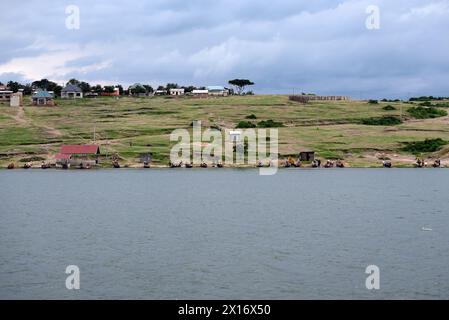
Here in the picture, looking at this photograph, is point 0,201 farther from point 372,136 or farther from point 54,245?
point 372,136

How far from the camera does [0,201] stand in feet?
301

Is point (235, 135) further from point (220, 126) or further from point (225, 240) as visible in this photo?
point (225, 240)

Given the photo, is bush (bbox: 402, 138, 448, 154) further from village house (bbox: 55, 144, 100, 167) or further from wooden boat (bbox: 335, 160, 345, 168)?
village house (bbox: 55, 144, 100, 167)

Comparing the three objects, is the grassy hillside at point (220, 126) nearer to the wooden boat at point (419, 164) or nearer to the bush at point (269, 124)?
the wooden boat at point (419, 164)

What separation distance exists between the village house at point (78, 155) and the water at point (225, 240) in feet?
123

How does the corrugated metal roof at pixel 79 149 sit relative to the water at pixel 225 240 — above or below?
above

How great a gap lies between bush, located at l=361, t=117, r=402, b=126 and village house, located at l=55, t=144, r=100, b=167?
77387mm

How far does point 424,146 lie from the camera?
158750 mm

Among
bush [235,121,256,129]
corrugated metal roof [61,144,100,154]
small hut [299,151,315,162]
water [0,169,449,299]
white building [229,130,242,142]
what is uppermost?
bush [235,121,256,129]

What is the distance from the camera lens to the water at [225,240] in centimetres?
4291

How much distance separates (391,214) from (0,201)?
48.7 metres

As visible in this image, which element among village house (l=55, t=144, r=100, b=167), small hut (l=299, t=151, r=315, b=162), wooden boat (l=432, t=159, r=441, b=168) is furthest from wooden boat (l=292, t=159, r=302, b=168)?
village house (l=55, t=144, r=100, b=167)

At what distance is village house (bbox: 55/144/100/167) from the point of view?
5832 inches

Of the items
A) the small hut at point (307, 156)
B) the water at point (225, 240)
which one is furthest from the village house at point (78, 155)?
the small hut at point (307, 156)
